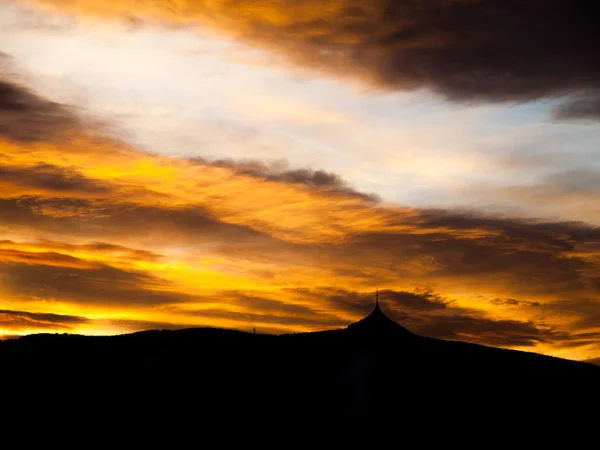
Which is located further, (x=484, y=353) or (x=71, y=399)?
(x=484, y=353)

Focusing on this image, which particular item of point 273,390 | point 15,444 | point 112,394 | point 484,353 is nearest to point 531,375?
point 484,353

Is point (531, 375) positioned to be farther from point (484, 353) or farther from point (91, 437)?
point (91, 437)

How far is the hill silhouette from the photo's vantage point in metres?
54.9

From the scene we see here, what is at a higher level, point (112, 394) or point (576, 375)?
point (576, 375)

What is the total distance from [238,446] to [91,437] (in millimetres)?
9390

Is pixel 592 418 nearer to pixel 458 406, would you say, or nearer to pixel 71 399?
pixel 458 406

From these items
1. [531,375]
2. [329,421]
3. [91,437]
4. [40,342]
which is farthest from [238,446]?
[531,375]

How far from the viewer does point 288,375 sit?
57938mm

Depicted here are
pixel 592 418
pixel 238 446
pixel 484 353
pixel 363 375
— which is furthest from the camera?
pixel 484 353

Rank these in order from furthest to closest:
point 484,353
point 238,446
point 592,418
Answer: point 484,353, point 592,418, point 238,446

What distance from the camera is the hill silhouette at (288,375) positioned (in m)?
54.9

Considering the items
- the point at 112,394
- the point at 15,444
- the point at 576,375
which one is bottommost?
the point at 15,444

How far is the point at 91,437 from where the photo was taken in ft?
172

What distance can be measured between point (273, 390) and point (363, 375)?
6.10 metres
